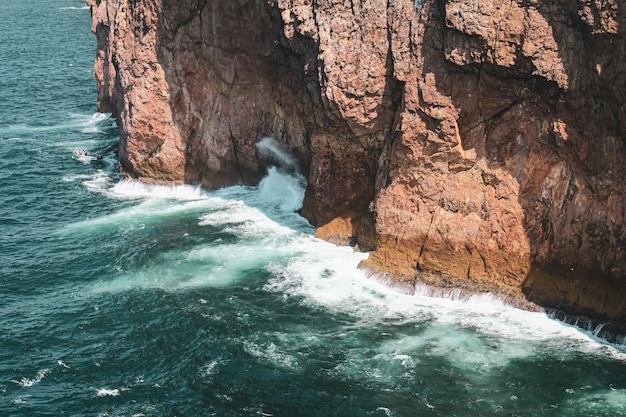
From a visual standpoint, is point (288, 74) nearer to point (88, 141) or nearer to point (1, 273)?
point (1, 273)

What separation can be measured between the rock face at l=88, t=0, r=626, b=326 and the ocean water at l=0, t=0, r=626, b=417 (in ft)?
8.99

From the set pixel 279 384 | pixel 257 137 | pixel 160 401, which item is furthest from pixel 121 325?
pixel 257 137

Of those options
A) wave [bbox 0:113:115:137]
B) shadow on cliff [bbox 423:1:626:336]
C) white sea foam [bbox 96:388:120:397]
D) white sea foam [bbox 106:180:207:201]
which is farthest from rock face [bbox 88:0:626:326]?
wave [bbox 0:113:115:137]

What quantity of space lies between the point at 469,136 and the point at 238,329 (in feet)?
66.2

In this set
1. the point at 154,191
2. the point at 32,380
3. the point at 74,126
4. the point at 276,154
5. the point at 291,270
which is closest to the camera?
the point at 32,380

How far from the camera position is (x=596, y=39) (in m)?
→ 44.5

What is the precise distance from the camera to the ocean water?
4172 centimetres

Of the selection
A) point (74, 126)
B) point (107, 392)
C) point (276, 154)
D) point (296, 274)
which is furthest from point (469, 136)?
point (74, 126)

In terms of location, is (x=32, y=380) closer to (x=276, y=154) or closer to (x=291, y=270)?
(x=291, y=270)

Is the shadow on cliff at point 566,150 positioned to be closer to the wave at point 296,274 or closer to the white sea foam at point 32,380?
the wave at point 296,274

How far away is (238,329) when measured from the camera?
48.7m

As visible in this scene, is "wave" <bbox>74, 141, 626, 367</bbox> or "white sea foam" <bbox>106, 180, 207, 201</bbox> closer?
"wave" <bbox>74, 141, 626, 367</bbox>

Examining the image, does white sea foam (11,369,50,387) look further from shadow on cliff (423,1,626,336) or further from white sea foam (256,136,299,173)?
white sea foam (256,136,299,173)

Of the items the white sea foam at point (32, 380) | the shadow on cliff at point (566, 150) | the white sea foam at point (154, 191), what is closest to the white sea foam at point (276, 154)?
the white sea foam at point (154, 191)
